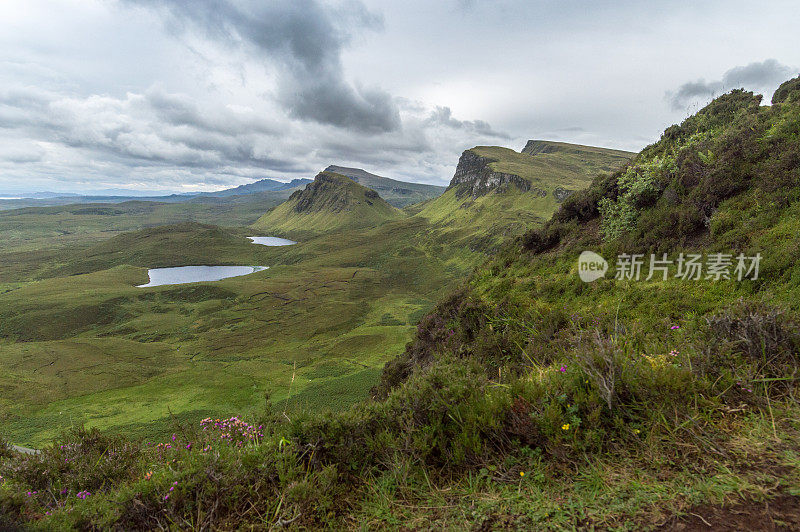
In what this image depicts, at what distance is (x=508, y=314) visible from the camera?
1486 cm

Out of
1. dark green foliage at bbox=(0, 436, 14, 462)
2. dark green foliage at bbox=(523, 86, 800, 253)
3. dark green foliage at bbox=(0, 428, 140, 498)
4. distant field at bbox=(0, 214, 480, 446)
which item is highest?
dark green foliage at bbox=(523, 86, 800, 253)

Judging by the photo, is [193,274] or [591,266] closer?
[591,266]

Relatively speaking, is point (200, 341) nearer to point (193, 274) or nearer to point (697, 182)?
point (697, 182)

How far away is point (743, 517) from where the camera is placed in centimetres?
247

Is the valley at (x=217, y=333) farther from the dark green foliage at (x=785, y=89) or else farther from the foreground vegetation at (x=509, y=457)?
the dark green foliage at (x=785, y=89)

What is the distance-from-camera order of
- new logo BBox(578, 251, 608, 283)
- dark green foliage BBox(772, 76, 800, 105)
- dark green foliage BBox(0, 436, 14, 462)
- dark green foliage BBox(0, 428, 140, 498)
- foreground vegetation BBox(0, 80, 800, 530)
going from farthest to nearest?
dark green foliage BBox(772, 76, 800, 105)
new logo BBox(578, 251, 608, 283)
dark green foliage BBox(0, 436, 14, 462)
dark green foliage BBox(0, 428, 140, 498)
foreground vegetation BBox(0, 80, 800, 530)

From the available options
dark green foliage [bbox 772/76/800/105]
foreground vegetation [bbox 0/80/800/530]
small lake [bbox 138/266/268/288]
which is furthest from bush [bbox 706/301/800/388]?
small lake [bbox 138/266/268/288]

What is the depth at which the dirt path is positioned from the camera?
7.87ft

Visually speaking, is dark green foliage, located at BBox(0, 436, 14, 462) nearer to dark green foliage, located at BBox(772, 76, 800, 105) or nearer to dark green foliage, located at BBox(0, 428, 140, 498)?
dark green foliage, located at BBox(0, 428, 140, 498)

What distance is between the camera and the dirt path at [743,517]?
2398 mm

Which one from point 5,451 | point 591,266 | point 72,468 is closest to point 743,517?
point 72,468

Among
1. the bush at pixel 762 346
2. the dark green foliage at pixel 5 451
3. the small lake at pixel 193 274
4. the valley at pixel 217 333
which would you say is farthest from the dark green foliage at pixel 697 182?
the small lake at pixel 193 274

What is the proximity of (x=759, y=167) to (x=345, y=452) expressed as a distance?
60.6 ft

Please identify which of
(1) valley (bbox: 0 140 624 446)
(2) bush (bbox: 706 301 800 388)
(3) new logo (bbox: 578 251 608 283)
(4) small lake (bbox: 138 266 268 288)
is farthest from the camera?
(4) small lake (bbox: 138 266 268 288)
